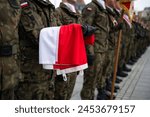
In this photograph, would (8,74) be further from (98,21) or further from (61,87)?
(98,21)

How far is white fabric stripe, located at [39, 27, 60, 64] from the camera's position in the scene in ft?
9.37

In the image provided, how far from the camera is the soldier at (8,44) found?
2469mm

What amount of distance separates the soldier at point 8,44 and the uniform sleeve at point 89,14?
226 centimetres

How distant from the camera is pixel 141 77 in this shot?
881 cm

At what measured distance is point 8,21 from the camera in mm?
2504

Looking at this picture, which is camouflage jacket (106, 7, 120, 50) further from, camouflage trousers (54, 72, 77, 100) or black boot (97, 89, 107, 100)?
camouflage trousers (54, 72, 77, 100)

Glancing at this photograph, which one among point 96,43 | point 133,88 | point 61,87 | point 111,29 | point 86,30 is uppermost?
point 86,30

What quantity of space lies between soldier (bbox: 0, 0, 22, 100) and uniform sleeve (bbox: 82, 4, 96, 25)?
226 centimetres

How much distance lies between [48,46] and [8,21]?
486 mm

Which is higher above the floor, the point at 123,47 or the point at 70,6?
the point at 70,6

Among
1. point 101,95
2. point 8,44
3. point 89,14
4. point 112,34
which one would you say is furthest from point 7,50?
point 112,34

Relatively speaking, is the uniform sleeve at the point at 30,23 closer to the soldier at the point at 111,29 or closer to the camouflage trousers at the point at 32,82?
the camouflage trousers at the point at 32,82

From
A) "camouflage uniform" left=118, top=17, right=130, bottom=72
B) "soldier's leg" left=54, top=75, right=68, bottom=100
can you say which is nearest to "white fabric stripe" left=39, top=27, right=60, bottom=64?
"soldier's leg" left=54, top=75, right=68, bottom=100

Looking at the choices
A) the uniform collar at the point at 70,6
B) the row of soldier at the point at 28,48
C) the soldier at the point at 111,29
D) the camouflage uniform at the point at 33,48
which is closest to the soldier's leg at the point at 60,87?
the row of soldier at the point at 28,48
